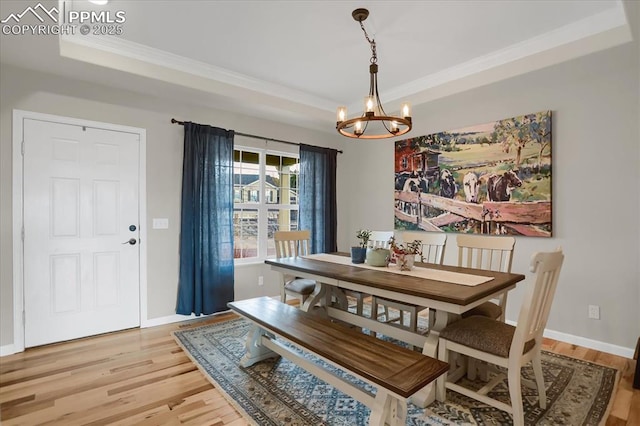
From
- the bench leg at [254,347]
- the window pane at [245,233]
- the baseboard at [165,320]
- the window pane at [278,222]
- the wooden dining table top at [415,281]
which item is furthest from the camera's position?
the window pane at [278,222]

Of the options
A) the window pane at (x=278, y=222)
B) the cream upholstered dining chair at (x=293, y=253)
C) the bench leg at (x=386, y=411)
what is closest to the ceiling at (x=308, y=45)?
the window pane at (x=278, y=222)

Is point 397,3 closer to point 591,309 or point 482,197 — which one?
point 482,197

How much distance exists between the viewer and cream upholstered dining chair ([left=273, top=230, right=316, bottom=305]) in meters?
3.16

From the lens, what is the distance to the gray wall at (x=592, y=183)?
2703 mm

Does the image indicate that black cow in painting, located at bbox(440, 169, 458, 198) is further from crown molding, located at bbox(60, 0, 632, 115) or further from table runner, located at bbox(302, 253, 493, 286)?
table runner, located at bbox(302, 253, 493, 286)

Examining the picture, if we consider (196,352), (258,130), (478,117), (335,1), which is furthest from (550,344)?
(258,130)

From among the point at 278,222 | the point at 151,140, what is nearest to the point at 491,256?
the point at 278,222

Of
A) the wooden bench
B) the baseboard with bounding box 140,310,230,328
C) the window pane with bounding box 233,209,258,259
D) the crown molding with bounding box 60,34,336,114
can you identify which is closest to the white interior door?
the baseboard with bounding box 140,310,230,328

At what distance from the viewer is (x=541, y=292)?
1708 millimetres

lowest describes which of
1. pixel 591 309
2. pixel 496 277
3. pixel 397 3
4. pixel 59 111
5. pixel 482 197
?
pixel 591 309

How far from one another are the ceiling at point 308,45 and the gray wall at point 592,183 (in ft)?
0.89

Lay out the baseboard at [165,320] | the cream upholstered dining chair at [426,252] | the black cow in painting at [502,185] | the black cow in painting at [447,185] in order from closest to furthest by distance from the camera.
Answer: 1. the cream upholstered dining chair at [426,252]
2. the black cow in painting at [502,185]
3. the baseboard at [165,320]
4. the black cow in painting at [447,185]

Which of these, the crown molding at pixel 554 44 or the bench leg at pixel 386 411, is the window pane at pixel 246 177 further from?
the bench leg at pixel 386 411

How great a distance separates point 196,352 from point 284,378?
0.93m
